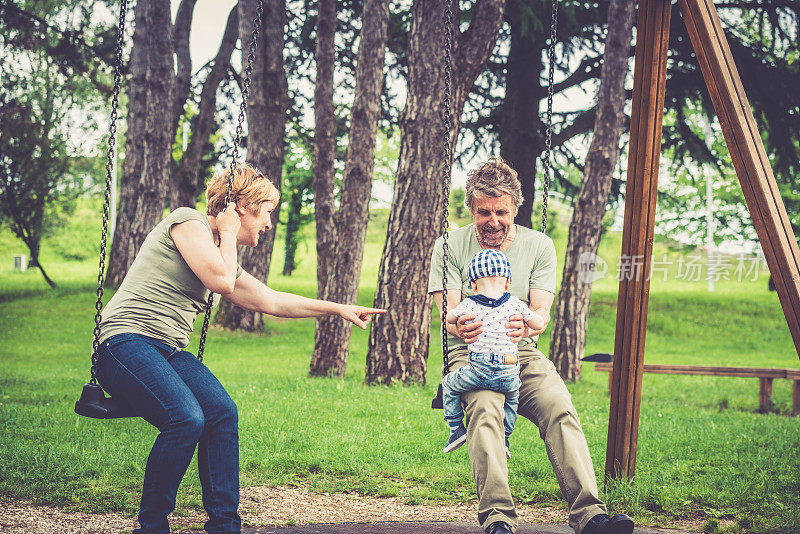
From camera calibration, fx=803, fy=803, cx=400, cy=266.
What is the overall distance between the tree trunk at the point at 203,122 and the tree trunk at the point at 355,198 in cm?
778

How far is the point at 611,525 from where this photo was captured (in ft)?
11.7

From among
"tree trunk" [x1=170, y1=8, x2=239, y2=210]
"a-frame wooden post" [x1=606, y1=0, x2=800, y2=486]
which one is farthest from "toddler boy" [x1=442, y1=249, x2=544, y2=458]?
"tree trunk" [x1=170, y1=8, x2=239, y2=210]

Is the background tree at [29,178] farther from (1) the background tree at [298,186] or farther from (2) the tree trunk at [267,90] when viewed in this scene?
(2) the tree trunk at [267,90]

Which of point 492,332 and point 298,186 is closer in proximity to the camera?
point 492,332

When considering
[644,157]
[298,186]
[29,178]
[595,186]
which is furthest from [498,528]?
[298,186]

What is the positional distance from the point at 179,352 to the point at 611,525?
2.17m

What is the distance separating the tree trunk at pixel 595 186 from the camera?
39.1 feet

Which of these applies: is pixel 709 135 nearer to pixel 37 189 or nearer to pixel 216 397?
pixel 37 189

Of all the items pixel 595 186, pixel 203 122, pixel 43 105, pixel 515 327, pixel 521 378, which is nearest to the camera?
pixel 515 327

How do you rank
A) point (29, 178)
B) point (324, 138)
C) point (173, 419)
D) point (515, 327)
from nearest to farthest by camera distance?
→ point (173, 419), point (515, 327), point (324, 138), point (29, 178)

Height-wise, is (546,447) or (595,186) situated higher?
(595,186)

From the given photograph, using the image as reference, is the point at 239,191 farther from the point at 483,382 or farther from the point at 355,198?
the point at 355,198

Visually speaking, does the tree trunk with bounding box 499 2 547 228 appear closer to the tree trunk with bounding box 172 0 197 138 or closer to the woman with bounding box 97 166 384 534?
the tree trunk with bounding box 172 0 197 138

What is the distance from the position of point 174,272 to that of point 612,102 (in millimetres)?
9532
